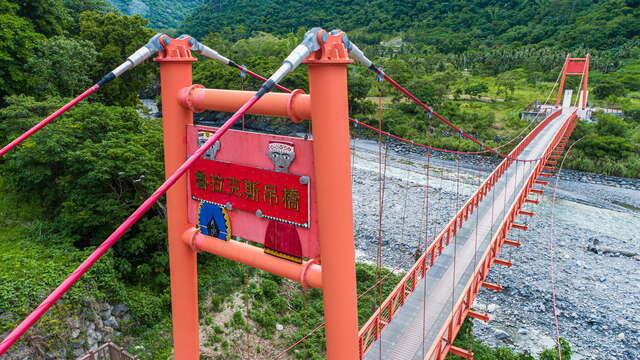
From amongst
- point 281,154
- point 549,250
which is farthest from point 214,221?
point 549,250

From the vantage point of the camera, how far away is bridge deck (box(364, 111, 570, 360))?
18.1ft

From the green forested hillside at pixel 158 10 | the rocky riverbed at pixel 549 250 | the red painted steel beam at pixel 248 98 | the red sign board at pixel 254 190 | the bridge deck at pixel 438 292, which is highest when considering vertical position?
the green forested hillside at pixel 158 10

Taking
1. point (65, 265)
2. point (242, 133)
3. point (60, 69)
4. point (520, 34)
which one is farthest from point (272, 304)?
point (520, 34)

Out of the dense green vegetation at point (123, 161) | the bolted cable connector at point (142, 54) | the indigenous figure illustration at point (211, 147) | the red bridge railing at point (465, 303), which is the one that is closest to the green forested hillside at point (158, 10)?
the dense green vegetation at point (123, 161)

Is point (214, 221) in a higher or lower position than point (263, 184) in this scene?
lower

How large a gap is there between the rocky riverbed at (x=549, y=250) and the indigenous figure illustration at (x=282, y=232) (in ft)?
20.8

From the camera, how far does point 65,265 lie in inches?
280

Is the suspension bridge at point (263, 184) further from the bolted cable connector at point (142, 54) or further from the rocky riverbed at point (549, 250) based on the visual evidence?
the rocky riverbed at point (549, 250)

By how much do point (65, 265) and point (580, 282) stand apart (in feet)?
39.8

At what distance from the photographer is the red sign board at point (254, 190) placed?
2416 millimetres

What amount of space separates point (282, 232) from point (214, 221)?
0.57m

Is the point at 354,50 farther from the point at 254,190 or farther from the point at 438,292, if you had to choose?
the point at 438,292

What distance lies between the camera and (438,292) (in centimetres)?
679

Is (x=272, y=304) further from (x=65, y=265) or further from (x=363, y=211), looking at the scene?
(x=363, y=211)
